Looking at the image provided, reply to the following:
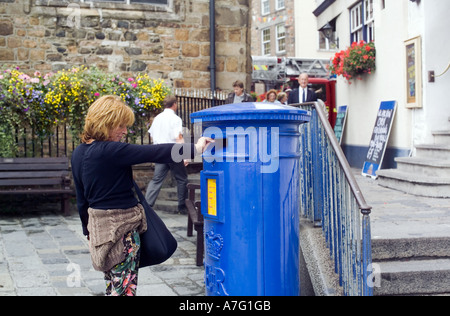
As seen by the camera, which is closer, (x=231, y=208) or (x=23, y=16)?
(x=231, y=208)

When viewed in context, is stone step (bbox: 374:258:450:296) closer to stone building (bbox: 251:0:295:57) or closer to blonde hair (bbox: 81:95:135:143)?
blonde hair (bbox: 81:95:135:143)

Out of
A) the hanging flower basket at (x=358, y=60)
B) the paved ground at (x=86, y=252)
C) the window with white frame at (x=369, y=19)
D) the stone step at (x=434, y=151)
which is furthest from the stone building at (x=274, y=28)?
the paved ground at (x=86, y=252)

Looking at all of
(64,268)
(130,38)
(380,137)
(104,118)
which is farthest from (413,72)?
(104,118)

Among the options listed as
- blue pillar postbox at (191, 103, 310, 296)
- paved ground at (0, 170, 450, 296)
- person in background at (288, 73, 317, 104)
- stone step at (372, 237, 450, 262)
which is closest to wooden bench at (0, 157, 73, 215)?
paved ground at (0, 170, 450, 296)

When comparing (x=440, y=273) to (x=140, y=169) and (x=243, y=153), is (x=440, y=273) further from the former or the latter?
(x=140, y=169)

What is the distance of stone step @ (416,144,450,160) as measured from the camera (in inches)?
309

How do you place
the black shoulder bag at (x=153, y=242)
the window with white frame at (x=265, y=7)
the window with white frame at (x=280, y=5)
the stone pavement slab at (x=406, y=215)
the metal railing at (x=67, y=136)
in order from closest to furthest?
the black shoulder bag at (x=153, y=242) < the stone pavement slab at (x=406, y=215) < the metal railing at (x=67, y=136) < the window with white frame at (x=280, y=5) < the window with white frame at (x=265, y=7)

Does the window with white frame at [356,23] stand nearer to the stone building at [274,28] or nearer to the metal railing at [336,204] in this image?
the metal railing at [336,204]

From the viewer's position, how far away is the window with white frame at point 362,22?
1228 centimetres

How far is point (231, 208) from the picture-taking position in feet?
11.3

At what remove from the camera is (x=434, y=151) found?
26.8 feet

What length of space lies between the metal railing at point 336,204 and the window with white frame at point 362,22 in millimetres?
7843
